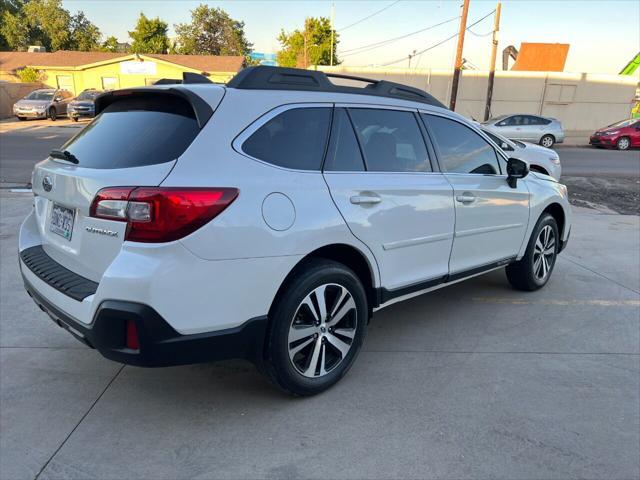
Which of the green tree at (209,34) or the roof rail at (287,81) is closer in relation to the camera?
the roof rail at (287,81)

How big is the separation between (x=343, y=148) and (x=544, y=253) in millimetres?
2880

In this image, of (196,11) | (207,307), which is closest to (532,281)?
(207,307)

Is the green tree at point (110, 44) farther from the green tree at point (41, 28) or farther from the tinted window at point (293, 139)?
the tinted window at point (293, 139)

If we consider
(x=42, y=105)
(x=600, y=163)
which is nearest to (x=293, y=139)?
(x=600, y=163)

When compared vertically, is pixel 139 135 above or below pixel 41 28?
below

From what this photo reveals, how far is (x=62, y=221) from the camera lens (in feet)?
9.04

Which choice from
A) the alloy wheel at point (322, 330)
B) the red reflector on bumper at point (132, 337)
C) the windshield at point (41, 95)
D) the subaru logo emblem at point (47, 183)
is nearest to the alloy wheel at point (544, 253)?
the alloy wheel at point (322, 330)

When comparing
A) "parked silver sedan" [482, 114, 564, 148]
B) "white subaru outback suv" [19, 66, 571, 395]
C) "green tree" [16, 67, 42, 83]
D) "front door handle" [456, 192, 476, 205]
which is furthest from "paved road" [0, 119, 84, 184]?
"parked silver sedan" [482, 114, 564, 148]

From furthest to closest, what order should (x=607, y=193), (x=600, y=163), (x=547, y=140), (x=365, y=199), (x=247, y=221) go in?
1. (x=547, y=140)
2. (x=600, y=163)
3. (x=607, y=193)
4. (x=365, y=199)
5. (x=247, y=221)

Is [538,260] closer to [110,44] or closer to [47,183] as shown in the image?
[47,183]

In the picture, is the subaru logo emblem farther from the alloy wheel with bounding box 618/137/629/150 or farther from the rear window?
the alloy wheel with bounding box 618/137/629/150

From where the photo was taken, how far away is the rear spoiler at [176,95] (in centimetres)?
255

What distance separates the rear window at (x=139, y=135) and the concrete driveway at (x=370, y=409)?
4.63 feet

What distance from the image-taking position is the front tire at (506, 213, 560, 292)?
15.5ft
